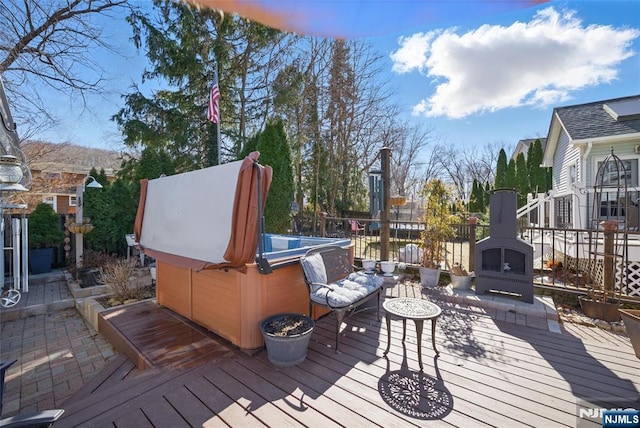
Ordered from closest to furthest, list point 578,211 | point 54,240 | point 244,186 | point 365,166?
point 244,186, point 54,240, point 578,211, point 365,166

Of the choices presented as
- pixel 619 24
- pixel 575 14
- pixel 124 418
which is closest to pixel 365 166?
pixel 619 24

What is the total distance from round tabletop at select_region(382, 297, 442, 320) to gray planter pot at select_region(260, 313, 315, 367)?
802 millimetres

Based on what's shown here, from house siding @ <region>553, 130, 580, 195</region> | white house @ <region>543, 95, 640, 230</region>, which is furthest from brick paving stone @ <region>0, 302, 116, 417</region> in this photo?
house siding @ <region>553, 130, 580, 195</region>

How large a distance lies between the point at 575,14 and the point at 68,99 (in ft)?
33.7

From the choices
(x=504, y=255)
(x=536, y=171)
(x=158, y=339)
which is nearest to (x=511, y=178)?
(x=536, y=171)

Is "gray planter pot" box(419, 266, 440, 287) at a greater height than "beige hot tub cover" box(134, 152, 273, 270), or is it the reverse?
"beige hot tub cover" box(134, 152, 273, 270)

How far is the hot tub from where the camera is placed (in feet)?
9.12

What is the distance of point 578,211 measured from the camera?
26.1 feet

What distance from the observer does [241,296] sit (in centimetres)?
278

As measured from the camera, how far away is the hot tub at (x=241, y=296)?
278 centimetres

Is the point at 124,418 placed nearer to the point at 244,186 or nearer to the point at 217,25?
the point at 244,186

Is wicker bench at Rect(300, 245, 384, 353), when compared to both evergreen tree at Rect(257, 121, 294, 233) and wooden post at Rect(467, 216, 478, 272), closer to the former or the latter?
wooden post at Rect(467, 216, 478, 272)

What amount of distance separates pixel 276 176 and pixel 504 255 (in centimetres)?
571

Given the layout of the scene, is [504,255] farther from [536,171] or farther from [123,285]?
[536,171]
